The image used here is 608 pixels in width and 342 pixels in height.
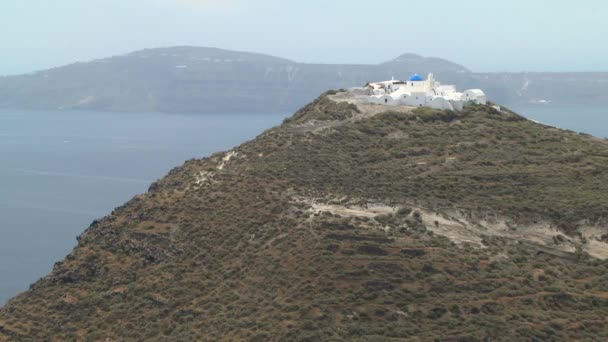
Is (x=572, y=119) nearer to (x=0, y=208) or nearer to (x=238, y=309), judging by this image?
(x=0, y=208)

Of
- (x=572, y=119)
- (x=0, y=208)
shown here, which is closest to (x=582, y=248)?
(x=0, y=208)

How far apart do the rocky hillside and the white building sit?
7.99 metres

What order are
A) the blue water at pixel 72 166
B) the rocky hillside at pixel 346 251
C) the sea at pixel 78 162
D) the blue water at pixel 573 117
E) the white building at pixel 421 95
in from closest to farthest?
the rocky hillside at pixel 346 251 → the white building at pixel 421 95 → the blue water at pixel 72 166 → the sea at pixel 78 162 → the blue water at pixel 573 117

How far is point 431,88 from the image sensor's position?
49406 mm

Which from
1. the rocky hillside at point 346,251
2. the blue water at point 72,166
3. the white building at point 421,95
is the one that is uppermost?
the white building at point 421,95

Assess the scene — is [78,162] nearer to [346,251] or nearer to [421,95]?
[421,95]

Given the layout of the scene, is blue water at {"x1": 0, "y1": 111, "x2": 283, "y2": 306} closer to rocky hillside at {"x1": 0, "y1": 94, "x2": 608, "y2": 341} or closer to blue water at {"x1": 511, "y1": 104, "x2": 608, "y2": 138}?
rocky hillside at {"x1": 0, "y1": 94, "x2": 608, "y2": 341}

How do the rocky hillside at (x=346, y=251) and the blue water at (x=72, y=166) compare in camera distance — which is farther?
the blue water at (x=72, y=166)

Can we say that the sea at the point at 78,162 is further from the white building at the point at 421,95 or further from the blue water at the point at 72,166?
the white building at the point at 421,95

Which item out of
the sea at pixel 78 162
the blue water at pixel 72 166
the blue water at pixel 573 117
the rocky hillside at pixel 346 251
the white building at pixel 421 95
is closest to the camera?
the rocky hillside at pixel 346 251

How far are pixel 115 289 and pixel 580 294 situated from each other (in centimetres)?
1647

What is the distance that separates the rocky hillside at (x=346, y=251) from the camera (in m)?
21.1

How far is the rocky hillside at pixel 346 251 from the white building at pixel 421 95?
7994 millimetres

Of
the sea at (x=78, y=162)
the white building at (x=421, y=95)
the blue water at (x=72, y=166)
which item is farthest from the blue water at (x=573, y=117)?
the white building at (x=421, y=95)
